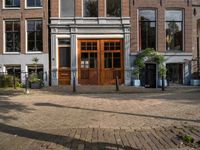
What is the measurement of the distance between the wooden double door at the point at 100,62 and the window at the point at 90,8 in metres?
2.00

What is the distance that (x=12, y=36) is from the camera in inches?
1190

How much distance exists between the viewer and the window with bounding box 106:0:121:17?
98.7ft

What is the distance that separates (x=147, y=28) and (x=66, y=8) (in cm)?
596

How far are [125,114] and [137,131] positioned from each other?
2.98m

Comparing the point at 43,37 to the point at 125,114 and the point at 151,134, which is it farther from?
the point at 151,134

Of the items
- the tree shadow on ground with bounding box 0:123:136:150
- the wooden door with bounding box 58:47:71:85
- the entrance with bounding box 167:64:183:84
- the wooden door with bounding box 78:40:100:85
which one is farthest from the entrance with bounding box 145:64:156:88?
the tree shadow on ground with bounding box 0:123:136:150

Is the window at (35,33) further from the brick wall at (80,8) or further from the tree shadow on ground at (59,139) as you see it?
the tree shadow on ground at (59,139)

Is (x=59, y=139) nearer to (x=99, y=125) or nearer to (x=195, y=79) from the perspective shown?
(x=99, y=125)

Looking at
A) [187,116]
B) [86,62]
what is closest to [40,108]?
[187,116]

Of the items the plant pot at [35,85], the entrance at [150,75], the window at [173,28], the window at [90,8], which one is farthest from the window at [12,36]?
the window at [173,28]

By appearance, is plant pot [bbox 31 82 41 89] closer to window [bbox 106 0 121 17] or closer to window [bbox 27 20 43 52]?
window [bbox 27 20 43 52]

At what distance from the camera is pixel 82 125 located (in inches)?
430

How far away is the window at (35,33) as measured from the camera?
30.1 m

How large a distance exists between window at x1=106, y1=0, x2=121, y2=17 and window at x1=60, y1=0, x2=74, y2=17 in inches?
101
